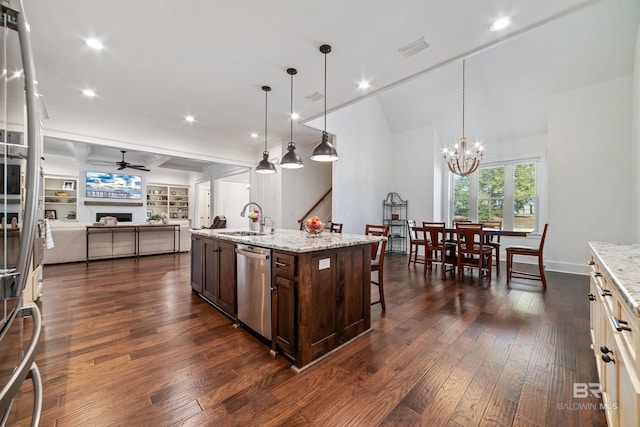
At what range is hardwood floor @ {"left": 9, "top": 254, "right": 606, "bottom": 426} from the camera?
4.81 ft

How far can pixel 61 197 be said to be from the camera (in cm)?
825

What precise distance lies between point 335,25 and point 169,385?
10.6 ft

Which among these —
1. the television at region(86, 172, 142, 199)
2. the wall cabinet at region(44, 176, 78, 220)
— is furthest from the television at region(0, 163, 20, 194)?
the wall cabinet at region(44, 176, 78, 220)

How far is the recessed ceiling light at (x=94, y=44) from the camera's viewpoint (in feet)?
8.87

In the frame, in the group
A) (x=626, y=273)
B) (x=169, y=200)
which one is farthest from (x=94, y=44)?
(x=169, y=200)

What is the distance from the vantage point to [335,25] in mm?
2490

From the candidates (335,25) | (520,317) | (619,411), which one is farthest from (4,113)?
(520,317)

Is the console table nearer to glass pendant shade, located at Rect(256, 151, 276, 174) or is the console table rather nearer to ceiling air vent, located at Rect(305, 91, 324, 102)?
glass pendant shade, located at Rect(256, 151, 276, 174)

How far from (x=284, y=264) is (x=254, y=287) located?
52 centimetres

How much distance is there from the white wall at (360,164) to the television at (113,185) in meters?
7.61

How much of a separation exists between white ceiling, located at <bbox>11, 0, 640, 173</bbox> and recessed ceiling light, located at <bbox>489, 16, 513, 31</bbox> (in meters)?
0.05

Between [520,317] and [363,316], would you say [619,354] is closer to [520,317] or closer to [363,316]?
[363,316]

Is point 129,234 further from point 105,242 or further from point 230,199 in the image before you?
point 230,199

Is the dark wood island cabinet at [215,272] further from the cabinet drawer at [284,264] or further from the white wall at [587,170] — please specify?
the white wall at [587,170]
